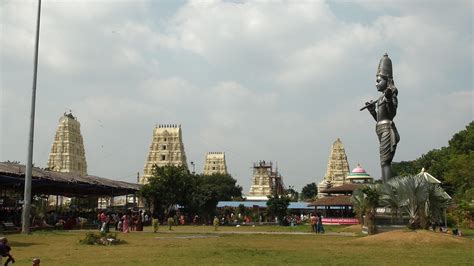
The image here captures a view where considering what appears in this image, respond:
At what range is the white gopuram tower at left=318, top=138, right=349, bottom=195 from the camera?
103188 millimetres

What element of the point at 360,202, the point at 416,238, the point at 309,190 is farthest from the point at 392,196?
the point at 309,190

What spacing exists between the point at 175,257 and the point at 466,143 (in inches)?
1969

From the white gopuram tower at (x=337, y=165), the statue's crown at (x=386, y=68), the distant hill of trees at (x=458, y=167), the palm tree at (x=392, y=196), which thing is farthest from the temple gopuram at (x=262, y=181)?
the palm tree at (x=392, y=196)

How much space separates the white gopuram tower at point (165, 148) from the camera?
94.3 meters

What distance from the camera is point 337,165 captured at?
348 ft

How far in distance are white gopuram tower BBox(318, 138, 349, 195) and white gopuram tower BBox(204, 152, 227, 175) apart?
21.4 m

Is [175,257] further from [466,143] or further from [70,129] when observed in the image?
[70,129]

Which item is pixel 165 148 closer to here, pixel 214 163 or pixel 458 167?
pixel 214 163

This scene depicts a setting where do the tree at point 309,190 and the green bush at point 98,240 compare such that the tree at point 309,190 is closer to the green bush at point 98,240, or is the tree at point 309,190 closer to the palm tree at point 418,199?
the palm tree at point 418,199

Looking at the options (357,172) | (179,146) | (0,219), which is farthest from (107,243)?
(179,146)

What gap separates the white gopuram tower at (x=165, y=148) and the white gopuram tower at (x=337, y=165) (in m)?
28.3

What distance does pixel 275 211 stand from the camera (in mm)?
47438

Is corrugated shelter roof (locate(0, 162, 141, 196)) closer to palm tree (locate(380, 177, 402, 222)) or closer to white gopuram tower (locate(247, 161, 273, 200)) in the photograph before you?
palm tree (locate(380, 177, 402, 222))

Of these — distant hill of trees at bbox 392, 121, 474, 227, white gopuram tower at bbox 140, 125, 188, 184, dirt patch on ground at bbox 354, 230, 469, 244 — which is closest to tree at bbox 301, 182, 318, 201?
white gopuram tower at bbox 140, 125, 188, 184
